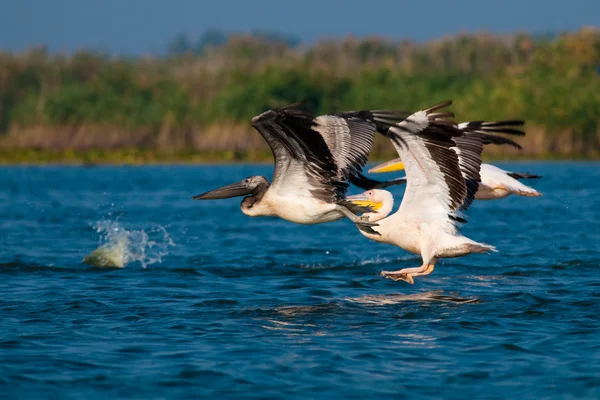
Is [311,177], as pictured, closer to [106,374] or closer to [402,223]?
[402,223]

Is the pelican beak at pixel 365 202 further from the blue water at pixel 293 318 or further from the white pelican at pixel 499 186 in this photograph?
the white pelican at pixel 499 186

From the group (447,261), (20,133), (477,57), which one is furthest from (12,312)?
(477,57)

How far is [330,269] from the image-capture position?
36.9ft

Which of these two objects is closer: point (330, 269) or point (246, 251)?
point (330, 269)

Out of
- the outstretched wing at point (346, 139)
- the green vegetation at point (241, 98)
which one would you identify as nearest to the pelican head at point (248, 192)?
the outstretched wing at point (346, 139)

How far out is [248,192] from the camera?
9.36 meters

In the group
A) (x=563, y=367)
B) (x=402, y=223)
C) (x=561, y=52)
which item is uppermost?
(x=561, y=52)

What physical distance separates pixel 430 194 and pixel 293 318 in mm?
1713

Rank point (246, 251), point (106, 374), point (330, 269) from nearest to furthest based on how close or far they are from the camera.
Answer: point (106, 374) → point (330, 269) → point (246, 251)

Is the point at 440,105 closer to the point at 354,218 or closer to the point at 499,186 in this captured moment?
the point at 354,218

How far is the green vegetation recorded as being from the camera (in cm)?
3631

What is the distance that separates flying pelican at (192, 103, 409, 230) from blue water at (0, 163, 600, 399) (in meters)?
0.79

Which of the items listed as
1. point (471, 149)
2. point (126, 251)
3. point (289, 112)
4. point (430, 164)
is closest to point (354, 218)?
point (430, 164)

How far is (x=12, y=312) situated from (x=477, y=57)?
47.0 metres
